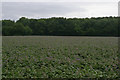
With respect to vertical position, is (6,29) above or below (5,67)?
above

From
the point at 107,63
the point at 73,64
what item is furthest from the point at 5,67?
the point at 107,63

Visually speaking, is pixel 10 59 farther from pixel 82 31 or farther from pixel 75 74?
pixel 82 31

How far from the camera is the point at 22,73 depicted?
4.09 m

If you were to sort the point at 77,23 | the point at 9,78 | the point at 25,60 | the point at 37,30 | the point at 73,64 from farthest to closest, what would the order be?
the point at 77,23
the point at 37,30
the point at 25,60
the point at 73,64
the point at 9,78

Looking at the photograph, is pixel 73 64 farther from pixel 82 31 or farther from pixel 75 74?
pixel 82 31

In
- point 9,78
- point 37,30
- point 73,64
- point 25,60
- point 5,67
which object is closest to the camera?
point 9,78

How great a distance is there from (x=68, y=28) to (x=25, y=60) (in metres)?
37.9

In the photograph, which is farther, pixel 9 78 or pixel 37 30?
pixel 37 30

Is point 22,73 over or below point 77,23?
below

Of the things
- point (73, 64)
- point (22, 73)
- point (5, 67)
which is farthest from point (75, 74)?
point (5, 67)

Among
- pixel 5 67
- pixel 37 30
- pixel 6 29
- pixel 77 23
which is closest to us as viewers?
pixel 5 67

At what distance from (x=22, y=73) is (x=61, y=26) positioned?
39.4m

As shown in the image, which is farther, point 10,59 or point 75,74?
point 10,59

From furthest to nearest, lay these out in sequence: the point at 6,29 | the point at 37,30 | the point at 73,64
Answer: the point at 37,30
the point at 6,29
the point at 73,64
